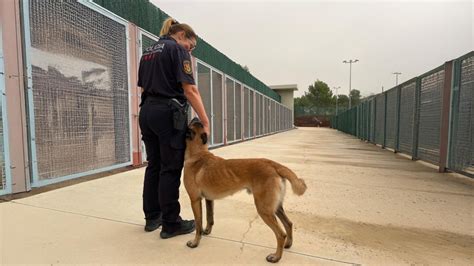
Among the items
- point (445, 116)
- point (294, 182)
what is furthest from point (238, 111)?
point (294, 182)

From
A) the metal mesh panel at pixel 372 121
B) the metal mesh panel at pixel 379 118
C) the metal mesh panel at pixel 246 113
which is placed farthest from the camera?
the metal mesh panel at pixel 246 113

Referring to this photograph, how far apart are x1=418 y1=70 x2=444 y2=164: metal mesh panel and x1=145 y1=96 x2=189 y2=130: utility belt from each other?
538cm

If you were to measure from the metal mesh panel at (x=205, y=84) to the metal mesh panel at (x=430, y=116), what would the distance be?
5673 millimetres

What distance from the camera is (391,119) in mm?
8977

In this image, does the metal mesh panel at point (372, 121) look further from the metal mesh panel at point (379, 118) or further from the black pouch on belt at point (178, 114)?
the black pouch on belt at point (178, 114)

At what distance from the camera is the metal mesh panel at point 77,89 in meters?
3.48

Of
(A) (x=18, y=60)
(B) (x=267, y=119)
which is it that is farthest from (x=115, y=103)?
(B) (x=267, y=119)

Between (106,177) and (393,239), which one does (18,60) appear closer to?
(106,177)

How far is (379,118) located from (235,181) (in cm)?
1063

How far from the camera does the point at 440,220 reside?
2643 mm

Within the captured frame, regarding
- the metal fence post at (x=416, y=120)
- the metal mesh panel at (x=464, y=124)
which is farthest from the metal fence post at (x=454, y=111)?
the metal fence post at (x=416, y=120)

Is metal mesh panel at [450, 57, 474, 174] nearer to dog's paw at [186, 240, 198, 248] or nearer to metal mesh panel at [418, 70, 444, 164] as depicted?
metal mesh panel at [418, 70, 444, 164]

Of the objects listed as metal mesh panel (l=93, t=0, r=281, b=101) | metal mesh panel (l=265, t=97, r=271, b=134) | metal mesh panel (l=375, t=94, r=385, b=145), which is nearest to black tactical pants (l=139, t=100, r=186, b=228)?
metal mesh panel (l=93, t=0, r=281, b=101)

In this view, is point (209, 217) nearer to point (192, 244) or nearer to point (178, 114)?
point (192, 244)
